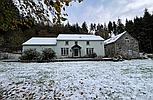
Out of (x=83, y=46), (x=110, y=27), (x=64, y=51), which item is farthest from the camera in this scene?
(x=110, y=27)

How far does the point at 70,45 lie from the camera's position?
4659cm

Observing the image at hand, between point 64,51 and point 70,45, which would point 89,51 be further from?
point 64,51

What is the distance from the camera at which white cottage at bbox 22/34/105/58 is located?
45688mm

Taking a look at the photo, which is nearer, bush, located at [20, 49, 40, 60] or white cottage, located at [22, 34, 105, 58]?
bush, located at [20, 49, 40, 60]

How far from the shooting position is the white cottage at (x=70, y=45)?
1799 inches

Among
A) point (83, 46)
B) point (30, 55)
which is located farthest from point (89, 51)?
point (30, 55)

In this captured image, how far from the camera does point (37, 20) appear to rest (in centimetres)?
704

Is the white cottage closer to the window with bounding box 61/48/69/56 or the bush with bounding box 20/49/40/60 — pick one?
the window with bounding box 61/48/69/56

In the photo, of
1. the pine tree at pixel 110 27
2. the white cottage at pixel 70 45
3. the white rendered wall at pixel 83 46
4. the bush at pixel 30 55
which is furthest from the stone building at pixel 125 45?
the pine tree at pixel 110 27

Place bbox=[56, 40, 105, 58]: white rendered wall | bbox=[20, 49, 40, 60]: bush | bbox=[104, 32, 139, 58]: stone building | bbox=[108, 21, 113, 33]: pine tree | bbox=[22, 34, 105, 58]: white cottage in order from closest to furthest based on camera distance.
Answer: bbox=[20, 49, 40, 60]: bush, bbox=[22, 34, 105, 58]: white cottage, bbox=[56, 40, 105, 58]: white rendered wall, bbox=[104, 32, 139, 58]: stone building, bbox=[108, 21, 113, 33]: pine tree

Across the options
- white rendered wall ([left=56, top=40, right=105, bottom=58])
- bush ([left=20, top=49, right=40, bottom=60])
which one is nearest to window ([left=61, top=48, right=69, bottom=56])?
white rendered wall ([left=56, top=40, right=105, bottom=58])

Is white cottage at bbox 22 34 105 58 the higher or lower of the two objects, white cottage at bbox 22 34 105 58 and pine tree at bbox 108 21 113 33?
the lower

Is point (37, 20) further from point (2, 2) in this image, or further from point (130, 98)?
point (130, 98)

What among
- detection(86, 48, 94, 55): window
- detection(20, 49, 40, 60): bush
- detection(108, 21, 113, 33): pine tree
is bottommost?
detection(20, 49, 40, 60): bush
